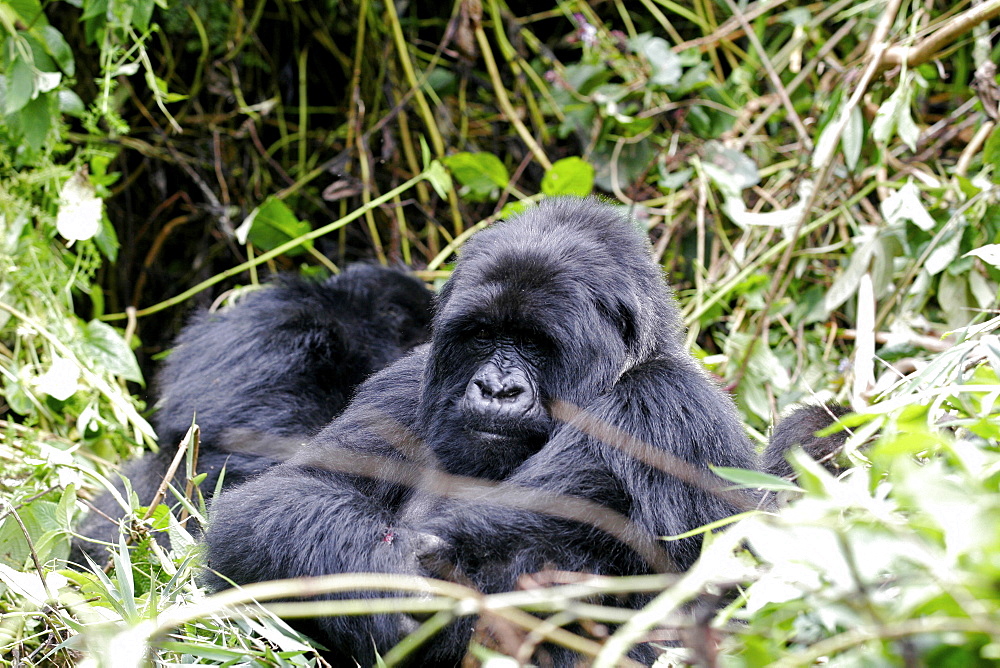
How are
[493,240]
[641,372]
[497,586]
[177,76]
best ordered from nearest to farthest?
[497,586], [641,372], [493,240], [177,76]

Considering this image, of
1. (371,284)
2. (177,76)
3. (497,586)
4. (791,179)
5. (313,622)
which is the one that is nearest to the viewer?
(497,586)

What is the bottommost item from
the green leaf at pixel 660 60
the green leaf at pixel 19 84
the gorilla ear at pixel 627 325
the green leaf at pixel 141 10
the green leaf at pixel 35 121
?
the gorilla ear at pixel 627 325

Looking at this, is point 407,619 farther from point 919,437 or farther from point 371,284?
point 371,284

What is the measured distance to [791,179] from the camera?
4.62 meters

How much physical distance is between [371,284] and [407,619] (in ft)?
7.54

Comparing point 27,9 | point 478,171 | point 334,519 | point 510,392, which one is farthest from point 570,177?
point 334,519

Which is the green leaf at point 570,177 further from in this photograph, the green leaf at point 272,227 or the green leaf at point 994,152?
the green leaf at point 994,152

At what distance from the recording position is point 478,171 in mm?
4691

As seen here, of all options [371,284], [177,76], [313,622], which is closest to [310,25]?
[177,76]

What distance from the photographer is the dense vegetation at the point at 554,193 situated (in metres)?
1.36

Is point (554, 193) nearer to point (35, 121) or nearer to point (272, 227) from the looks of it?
point (272, 227)

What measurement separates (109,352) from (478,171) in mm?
1928

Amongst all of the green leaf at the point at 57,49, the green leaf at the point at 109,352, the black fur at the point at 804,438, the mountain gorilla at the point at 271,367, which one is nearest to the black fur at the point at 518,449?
the black fur at the point at 804,438

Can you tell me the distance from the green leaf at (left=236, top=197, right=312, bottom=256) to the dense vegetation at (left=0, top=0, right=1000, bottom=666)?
0.01m
